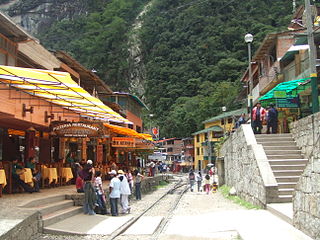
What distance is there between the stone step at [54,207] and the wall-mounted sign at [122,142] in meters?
9.78

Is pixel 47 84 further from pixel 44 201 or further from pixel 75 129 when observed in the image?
pixel 75 129

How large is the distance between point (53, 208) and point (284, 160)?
282 inches

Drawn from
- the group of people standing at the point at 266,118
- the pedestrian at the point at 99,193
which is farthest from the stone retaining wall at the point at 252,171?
the pedestrian at the point at 99,193

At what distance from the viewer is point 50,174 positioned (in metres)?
15.0

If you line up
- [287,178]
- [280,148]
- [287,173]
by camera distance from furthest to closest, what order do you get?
[280,148]
[287,173]
[287,178]

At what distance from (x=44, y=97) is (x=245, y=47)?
66501 millimetres

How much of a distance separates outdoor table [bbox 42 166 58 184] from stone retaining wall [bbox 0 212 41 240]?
20.0ft

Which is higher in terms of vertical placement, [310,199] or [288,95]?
[288,95]

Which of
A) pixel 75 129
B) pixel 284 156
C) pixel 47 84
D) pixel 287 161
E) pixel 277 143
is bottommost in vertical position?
pixel 287 161

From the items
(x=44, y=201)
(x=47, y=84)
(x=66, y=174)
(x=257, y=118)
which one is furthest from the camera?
(x=257, y=118)

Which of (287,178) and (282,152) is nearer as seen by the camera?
(287,178)

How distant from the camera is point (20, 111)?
12430 mm

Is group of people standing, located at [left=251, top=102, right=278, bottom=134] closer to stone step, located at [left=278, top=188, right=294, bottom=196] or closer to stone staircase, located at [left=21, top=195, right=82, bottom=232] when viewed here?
stone step, located at [left=278, top=188, right=294, bottom=196]

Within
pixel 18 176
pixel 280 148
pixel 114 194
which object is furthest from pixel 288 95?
pixel 18 176
